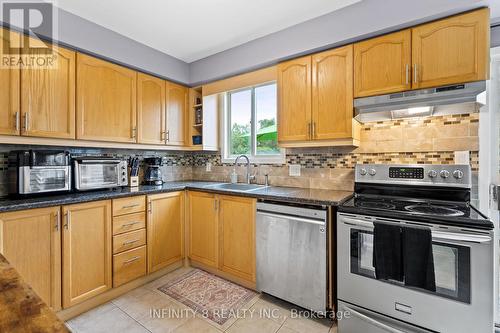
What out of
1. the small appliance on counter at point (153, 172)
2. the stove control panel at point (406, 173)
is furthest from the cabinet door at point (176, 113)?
the stove control panel at point (406, 173)

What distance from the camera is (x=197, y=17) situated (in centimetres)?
213

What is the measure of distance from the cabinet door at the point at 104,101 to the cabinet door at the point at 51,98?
Result: 7 cm

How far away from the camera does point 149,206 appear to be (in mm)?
2404

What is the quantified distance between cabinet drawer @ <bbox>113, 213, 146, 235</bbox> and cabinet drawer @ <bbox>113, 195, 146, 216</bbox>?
5cm

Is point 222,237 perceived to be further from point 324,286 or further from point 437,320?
point 437,320

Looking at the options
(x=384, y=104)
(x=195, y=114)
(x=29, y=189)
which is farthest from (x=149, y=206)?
(x=384, y=104)

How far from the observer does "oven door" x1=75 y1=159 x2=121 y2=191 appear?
2157mm

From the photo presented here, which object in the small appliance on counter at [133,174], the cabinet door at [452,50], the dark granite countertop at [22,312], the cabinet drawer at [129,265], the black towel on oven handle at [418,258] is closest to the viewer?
the dark granite countertop at [22,312]

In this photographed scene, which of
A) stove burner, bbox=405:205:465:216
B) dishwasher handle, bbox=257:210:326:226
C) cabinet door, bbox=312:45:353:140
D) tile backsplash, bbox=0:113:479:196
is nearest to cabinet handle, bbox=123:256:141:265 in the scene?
tile backsplash, bbox=0:113:479:196

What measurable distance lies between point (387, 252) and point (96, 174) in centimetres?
247

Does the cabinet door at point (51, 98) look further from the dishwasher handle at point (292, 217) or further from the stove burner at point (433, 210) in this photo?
the stove burner at point (433, 210)

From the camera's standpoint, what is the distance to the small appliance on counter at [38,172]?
6.03ft

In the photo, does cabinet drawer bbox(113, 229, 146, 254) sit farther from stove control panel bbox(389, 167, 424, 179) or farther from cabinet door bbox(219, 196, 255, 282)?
stove control panel bbox(389, 167, 424, 179)

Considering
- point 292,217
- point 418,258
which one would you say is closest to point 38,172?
point 292,217
